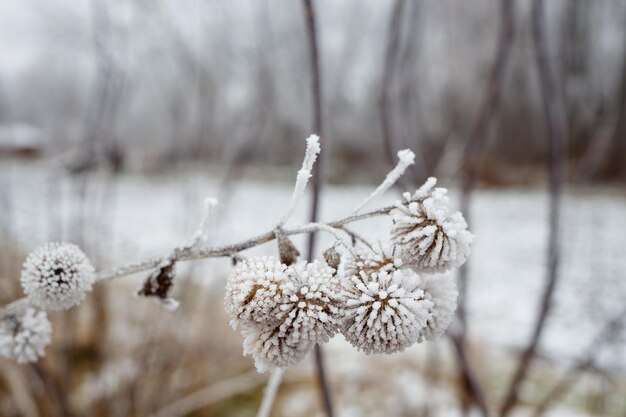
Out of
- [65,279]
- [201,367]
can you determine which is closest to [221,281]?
[201,367]

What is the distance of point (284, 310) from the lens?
0.28 meters

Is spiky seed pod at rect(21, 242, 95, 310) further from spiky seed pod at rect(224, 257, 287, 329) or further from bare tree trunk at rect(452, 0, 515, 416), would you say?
bare tree trunk at rect(452, 0, 515, 416)

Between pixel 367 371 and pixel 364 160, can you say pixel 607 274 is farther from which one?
pixel 364 160

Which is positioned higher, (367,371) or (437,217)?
(437,217)

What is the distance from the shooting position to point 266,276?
0.28 m

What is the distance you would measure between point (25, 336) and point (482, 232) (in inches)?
237

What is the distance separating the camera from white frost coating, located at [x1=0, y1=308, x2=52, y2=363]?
351mm

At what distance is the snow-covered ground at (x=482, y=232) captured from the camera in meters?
1.74

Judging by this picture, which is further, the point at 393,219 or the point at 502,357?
the point at 502,357

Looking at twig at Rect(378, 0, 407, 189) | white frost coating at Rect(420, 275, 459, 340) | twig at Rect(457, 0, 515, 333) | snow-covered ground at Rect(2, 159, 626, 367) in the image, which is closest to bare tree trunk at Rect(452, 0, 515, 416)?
twig at Rect(457, 0, 515, 333)

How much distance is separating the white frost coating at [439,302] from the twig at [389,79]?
0.36 m

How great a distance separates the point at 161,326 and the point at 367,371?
118 cm

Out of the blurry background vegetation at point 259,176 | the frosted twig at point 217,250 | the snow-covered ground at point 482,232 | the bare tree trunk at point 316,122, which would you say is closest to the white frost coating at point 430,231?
the frosted twig at point 217,250

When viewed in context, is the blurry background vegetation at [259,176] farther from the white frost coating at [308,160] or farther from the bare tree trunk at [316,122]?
the white frost coating at [308,160]
